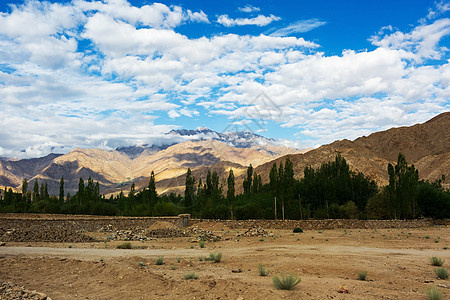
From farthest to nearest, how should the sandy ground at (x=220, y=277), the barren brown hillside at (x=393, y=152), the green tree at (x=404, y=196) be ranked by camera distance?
the barren brown hillside at (x=393, y=152) < the green tree at (x=404, y=196) < the sandy ground at (x=220, y=277)

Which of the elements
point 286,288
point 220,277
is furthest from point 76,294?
point 286,288

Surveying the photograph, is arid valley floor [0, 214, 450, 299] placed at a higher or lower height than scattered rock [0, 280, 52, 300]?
lower

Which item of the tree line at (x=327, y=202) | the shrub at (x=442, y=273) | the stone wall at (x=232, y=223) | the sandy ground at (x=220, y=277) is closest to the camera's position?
the sandy ground at (x=220, y=277)

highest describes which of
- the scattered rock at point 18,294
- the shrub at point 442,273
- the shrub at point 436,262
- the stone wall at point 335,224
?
the scattered rock at point 18,294

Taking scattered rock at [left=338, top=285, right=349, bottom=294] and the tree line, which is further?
the tree line

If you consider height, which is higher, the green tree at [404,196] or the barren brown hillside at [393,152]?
the barren brown hillside at [393,152]

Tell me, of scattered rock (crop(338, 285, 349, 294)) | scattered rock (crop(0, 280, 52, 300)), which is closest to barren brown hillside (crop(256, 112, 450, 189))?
scattered rock (crop(338, 285, 349, 294))

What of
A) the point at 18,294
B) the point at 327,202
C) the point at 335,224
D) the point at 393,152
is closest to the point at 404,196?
the point at 327,202

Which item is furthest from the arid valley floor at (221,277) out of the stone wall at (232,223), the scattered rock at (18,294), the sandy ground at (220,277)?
the stone wall at (232,223)

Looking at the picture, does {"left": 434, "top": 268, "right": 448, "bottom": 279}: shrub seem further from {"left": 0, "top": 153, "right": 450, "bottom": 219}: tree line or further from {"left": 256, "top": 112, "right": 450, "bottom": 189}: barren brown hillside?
{"left": 256, "top": 112, "right": 450, "bottom": 189}: barren brown hillside

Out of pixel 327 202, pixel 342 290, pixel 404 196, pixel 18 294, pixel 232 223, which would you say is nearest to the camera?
pixel 18 294

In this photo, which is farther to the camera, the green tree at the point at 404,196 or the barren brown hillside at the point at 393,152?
the barren brown hillside at the point at 393,152

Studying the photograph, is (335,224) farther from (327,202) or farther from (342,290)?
(342,290)

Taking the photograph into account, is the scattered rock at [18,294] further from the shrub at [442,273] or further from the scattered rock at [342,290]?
the shrub at [442,273]
